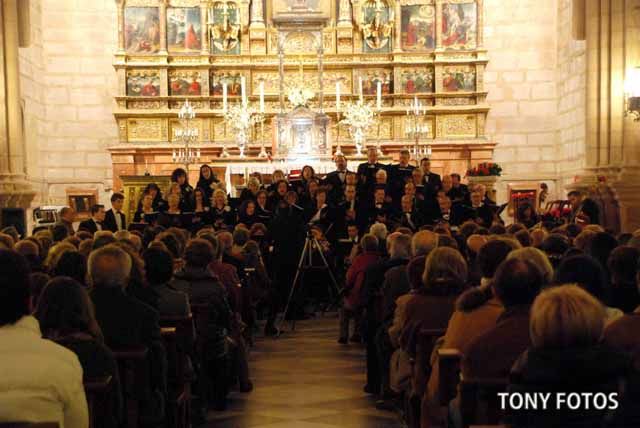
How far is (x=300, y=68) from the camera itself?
22188 millimetres

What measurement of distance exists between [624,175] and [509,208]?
649cm

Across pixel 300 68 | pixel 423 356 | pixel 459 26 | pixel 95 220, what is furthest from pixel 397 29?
pixel 423 356

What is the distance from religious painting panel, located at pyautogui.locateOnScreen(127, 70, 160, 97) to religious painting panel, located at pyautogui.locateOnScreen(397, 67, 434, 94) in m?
5.70

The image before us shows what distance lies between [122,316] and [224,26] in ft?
58.0

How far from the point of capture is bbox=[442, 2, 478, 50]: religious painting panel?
22.2 m

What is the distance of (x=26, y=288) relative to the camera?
3.72 m

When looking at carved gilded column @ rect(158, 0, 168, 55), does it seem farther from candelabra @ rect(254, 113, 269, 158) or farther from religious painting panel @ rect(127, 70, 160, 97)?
candelabra @ rect(254, 113, 269, 158)

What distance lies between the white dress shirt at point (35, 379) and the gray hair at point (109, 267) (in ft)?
5.90

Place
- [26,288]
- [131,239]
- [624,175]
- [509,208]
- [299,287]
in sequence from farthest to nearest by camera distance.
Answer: [509,208]
[624,175]
[299,287]
[131,239]
[26,288]

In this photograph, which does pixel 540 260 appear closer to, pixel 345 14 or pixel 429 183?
pixel 429 183

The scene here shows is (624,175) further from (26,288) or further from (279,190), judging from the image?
(26,288)

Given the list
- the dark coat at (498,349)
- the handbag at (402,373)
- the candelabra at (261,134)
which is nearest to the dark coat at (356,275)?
the handbag at (402,373)

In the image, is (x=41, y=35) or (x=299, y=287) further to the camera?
(x=41, y=35)

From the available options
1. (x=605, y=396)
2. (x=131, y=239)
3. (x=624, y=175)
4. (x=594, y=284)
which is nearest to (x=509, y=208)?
(x=624, y=175)
